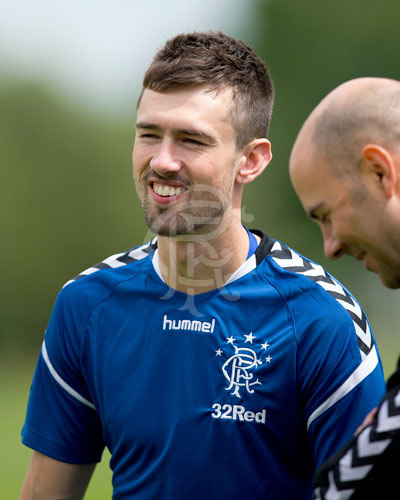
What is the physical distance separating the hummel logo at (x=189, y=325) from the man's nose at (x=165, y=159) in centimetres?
66

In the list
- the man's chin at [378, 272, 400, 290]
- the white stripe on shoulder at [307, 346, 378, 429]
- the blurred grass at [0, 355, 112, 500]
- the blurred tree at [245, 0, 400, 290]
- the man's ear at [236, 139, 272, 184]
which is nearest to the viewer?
the man's chin at [378, 272, 400, 290]

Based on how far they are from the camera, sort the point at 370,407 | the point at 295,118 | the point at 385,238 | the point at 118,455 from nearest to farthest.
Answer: the point at 385,238 < the point at 370,407 < the point at 118,455 < the point at 295,118

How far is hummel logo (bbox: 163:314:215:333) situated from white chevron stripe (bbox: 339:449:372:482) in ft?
3.91

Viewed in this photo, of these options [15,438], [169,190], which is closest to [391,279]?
[169,190]

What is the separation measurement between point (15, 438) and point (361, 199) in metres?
11.9

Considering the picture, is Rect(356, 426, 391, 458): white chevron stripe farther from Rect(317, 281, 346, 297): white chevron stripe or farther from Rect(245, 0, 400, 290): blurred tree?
Rect(245, 0, 400, 290): blurred tree

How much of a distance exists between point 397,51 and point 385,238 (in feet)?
127

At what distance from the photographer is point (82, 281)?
368cm

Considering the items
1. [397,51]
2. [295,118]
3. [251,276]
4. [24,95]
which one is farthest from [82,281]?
[397,51]

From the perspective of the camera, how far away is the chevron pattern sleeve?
85.4 inches

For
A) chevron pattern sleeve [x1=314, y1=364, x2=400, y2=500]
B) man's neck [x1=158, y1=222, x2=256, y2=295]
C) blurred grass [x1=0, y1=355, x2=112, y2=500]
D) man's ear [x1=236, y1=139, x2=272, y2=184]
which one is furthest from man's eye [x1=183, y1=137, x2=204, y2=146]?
blurred grass [x1=0, y1=355, x2=112, y2=500]

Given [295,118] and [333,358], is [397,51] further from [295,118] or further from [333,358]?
[333,358]

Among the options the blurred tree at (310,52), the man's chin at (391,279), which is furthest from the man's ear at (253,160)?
the blurred tree at (310,52)

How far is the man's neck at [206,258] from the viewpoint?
11.6 ft
